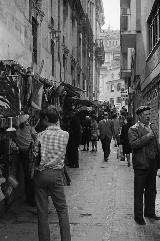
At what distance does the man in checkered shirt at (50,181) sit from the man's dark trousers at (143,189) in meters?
1.84

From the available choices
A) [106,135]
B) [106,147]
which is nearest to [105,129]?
[106,135]

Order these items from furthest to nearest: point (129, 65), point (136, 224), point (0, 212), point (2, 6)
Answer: point (129, 65), point (2, 6), point (0, 212), point (136, 224)

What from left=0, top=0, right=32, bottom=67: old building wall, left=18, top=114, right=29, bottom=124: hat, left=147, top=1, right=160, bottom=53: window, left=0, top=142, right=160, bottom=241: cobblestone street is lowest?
left=0, top=142, right=160, bottom=241: cobblestone street

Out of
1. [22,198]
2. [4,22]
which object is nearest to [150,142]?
[22,198]

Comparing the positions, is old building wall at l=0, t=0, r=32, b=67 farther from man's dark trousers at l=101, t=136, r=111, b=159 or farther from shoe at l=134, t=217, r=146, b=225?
shoe at l=134, t=217, r=146, b=225

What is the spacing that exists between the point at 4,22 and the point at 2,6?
1.34ft

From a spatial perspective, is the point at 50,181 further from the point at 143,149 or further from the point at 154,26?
the point at 154,26

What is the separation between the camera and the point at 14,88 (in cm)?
810

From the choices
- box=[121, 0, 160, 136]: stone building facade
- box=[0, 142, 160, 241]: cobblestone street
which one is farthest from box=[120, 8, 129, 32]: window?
box=[0, 142, 160, 241]: cobblestone street

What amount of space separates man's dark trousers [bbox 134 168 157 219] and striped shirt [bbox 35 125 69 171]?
1928 mm

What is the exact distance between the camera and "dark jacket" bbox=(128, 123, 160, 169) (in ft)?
23.5

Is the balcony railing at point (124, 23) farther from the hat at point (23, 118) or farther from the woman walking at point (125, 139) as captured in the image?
the hat at point (23, 118)

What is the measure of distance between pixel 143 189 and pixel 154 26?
1135 cm

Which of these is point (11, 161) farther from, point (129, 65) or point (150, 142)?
point (129, 65)
